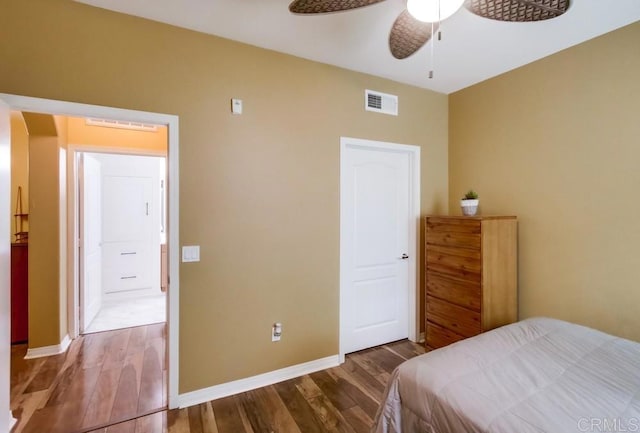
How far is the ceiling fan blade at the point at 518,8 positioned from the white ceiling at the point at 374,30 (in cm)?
54

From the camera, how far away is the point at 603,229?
220cm

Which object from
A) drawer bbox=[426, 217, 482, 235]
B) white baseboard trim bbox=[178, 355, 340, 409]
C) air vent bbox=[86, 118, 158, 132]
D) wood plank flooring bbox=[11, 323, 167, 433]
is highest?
air vent bbox=[86, 118, 158, 132]

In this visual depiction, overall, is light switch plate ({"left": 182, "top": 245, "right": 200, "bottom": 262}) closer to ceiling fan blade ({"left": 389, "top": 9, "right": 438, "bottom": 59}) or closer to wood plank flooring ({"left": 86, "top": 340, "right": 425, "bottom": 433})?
wood plank flooring ({"left": 86, "top": 340, "right": 425, "bottom": 433})

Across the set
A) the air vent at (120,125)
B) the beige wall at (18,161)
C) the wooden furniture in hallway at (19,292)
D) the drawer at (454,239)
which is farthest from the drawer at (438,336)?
the beige wall at (18,161)

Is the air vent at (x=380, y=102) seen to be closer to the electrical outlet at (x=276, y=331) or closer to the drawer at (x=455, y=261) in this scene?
the drawer at (x=455, y=261)

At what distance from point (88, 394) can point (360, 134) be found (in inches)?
124

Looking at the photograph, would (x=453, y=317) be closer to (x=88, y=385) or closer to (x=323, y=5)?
(x=323, y=5)

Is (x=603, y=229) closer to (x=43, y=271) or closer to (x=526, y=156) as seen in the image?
(x=526, y=156)

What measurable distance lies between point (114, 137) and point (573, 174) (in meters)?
4.71

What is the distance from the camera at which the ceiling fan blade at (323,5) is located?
1.37 meters

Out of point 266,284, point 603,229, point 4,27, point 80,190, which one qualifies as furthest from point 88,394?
point 603,229

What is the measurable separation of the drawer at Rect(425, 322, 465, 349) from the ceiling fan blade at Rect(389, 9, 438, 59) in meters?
2.38

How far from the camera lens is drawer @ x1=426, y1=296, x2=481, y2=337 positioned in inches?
99.3

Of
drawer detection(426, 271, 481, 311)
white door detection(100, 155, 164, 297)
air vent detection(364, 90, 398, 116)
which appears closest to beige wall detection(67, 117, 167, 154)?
white door detection(100, 155, 164, 297)
